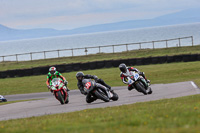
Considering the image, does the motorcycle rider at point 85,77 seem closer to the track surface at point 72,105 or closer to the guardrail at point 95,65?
the track surface at point 72,105

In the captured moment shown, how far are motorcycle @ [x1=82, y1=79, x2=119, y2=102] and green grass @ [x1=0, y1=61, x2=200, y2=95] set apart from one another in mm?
10693

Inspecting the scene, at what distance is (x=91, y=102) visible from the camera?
653 inches

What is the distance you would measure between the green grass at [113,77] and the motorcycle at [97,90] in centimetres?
1069

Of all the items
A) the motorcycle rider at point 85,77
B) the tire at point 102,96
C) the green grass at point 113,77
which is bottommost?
the green grass at point 113,77

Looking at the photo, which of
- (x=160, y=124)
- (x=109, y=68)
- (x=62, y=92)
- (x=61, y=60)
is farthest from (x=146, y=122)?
(x=61, y=60)

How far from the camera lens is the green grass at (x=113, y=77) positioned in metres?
28.3

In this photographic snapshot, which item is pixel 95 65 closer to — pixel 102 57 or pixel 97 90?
pixel 102 57

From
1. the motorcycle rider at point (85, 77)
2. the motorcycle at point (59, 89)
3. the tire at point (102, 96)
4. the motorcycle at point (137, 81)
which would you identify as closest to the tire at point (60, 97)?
the motorcycle at point (59, 89)

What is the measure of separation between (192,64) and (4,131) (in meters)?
26.5

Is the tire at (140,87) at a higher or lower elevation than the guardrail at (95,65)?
higher

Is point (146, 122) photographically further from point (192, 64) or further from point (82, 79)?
point (192, 64)

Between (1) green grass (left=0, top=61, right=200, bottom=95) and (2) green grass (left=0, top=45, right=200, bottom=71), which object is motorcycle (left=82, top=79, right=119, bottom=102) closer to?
(1) green grass (left=0, top=61, right=200, bottom=95)

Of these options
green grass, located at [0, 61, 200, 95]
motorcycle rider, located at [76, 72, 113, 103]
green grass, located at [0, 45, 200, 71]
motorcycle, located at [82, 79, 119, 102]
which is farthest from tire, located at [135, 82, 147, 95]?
green grass, located at [0, 45, 200, 71]

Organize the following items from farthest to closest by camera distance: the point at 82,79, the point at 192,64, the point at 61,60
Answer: the point at 61,60, the point at 192,64, the point at 82,79
